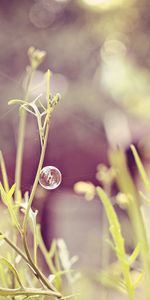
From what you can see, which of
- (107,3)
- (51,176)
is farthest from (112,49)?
(51,176)

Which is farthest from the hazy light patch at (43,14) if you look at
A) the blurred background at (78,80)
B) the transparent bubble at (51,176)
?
the transparent bubble at (51,176)

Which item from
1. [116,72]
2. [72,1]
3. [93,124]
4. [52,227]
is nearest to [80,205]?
[52,227]

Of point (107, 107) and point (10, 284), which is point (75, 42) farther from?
point (10, 284)

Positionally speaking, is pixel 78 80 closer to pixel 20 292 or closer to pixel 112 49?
pixel 112 49

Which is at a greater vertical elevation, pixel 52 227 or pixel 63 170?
pixel 63 170

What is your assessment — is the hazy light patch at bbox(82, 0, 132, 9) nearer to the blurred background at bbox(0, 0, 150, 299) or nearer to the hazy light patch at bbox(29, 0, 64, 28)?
the blurred background at bbox(0, 0, 150, 299)

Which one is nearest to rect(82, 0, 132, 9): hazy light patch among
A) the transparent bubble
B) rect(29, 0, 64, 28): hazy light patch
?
rect(29, 0, 64, 28): hazy light patch

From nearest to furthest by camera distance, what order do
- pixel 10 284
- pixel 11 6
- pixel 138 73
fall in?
pixel 10 284 → pixel 138 73 → pixel 11 6

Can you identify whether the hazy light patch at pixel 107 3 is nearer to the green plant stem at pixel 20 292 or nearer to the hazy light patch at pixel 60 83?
the hazy light patch at pixel 60 83

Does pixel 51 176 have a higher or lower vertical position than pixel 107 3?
lower
